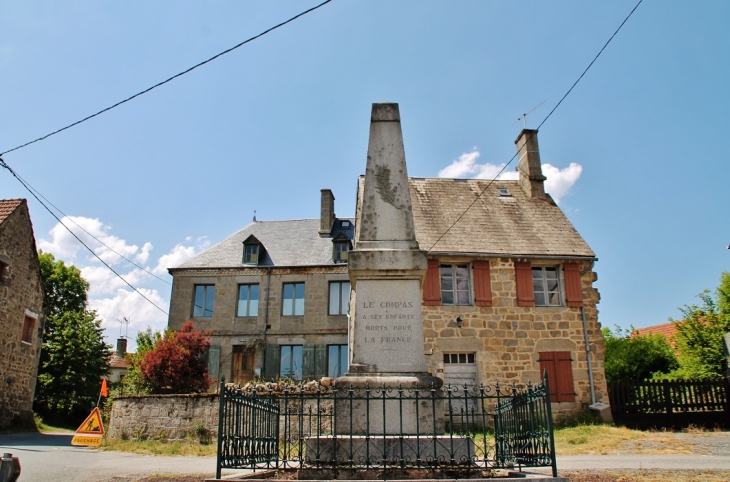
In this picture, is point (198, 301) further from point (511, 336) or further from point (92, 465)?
point (92, 465)

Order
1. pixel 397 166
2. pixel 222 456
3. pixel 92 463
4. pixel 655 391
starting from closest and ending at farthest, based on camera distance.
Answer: pixel 222 456
pixel 397 166
pixel 92 463
pixel 655 391

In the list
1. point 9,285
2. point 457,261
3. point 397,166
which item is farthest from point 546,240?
point 9,285

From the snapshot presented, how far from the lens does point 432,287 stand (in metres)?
16.3

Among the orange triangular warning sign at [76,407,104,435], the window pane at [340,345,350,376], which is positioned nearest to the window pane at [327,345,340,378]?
the window pane at [340,345,350,376]

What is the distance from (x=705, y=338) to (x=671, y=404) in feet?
19.5

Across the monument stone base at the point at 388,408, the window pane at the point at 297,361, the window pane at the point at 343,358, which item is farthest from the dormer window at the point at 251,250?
the monument stone base at the point at 388,408

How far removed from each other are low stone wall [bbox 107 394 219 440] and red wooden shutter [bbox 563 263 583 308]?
10.4 meters

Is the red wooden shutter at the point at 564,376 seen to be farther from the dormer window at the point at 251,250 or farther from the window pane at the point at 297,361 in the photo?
the dormer window at the point at 251,250

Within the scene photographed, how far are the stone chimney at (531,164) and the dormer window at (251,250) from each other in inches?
436

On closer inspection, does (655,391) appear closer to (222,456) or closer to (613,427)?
(613,427)

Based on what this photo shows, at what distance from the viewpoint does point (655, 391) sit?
621 inches

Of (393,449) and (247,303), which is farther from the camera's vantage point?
(247,303)

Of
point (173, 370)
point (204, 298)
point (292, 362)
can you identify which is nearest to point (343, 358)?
point (292, 362)

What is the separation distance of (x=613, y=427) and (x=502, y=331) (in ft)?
12.3
